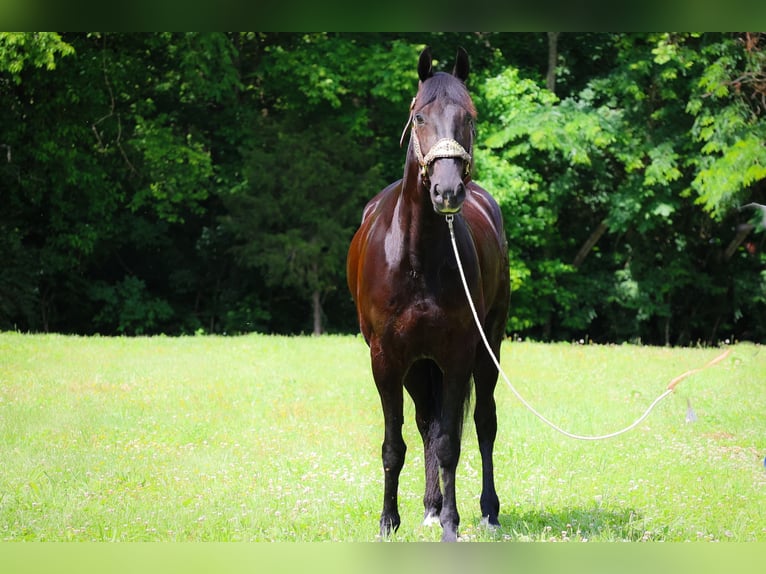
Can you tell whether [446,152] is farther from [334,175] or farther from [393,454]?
[334,175]

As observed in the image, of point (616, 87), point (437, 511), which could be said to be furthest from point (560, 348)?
point (437, 511)

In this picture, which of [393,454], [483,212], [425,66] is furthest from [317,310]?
[425,66]

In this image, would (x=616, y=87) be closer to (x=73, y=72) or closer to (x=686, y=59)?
(x=686, y=59)

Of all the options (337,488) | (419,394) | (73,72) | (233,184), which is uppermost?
(73,72)

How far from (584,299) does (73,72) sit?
12.0 meters

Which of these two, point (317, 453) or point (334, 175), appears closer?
point (317, 453)

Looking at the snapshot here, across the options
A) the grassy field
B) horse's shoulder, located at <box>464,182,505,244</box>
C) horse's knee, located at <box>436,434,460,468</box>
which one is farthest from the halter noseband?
the grassy field

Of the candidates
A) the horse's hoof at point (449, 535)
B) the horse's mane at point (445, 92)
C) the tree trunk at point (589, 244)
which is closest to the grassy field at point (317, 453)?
the horse's hoof at point (449, 535)

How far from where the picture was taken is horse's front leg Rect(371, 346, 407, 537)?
4469 mm

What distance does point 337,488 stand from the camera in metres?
5.99

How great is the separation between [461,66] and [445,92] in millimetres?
392

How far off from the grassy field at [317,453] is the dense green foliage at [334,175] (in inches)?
238

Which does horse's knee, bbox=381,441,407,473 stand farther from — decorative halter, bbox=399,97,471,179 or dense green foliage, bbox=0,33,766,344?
dense green foliage, bbox=0,33,766,344

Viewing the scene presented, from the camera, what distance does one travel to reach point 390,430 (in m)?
4.58
